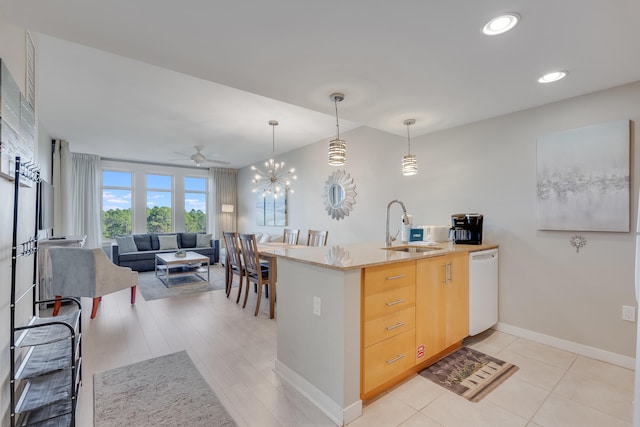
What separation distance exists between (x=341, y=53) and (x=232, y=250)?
3269mm

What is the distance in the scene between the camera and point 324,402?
1830 mm

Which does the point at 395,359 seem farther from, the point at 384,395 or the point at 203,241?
the point at 203,241

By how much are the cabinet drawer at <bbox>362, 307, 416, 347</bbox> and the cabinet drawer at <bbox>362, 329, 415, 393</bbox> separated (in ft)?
0.12

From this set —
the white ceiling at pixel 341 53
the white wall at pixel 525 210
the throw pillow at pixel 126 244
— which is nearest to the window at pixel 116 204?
the throw pillow at pixel 126 244

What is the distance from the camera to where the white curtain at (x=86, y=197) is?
6.67 m

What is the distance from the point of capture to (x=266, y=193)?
7.09 meters

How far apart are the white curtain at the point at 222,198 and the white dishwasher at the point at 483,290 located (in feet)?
23.3

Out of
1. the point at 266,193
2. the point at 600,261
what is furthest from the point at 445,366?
the point at 266,193

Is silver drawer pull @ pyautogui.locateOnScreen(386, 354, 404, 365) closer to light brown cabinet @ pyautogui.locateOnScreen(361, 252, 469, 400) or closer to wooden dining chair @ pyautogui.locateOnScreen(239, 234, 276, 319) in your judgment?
light brown cabinet @ pyautogui.locateOnScreen(361, 252, 469, 400)

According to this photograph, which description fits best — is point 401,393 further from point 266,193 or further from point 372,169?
point 266,193

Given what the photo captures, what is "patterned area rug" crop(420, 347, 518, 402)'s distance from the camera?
2066 millimetres

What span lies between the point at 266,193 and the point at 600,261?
5995mm

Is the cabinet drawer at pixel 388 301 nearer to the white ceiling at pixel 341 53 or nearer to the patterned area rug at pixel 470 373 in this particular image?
the patterned area rug at pixel 470 373

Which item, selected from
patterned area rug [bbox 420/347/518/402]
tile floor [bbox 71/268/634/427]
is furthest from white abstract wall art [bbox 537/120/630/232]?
patterned area rug [bbox 420/347/518/402]
